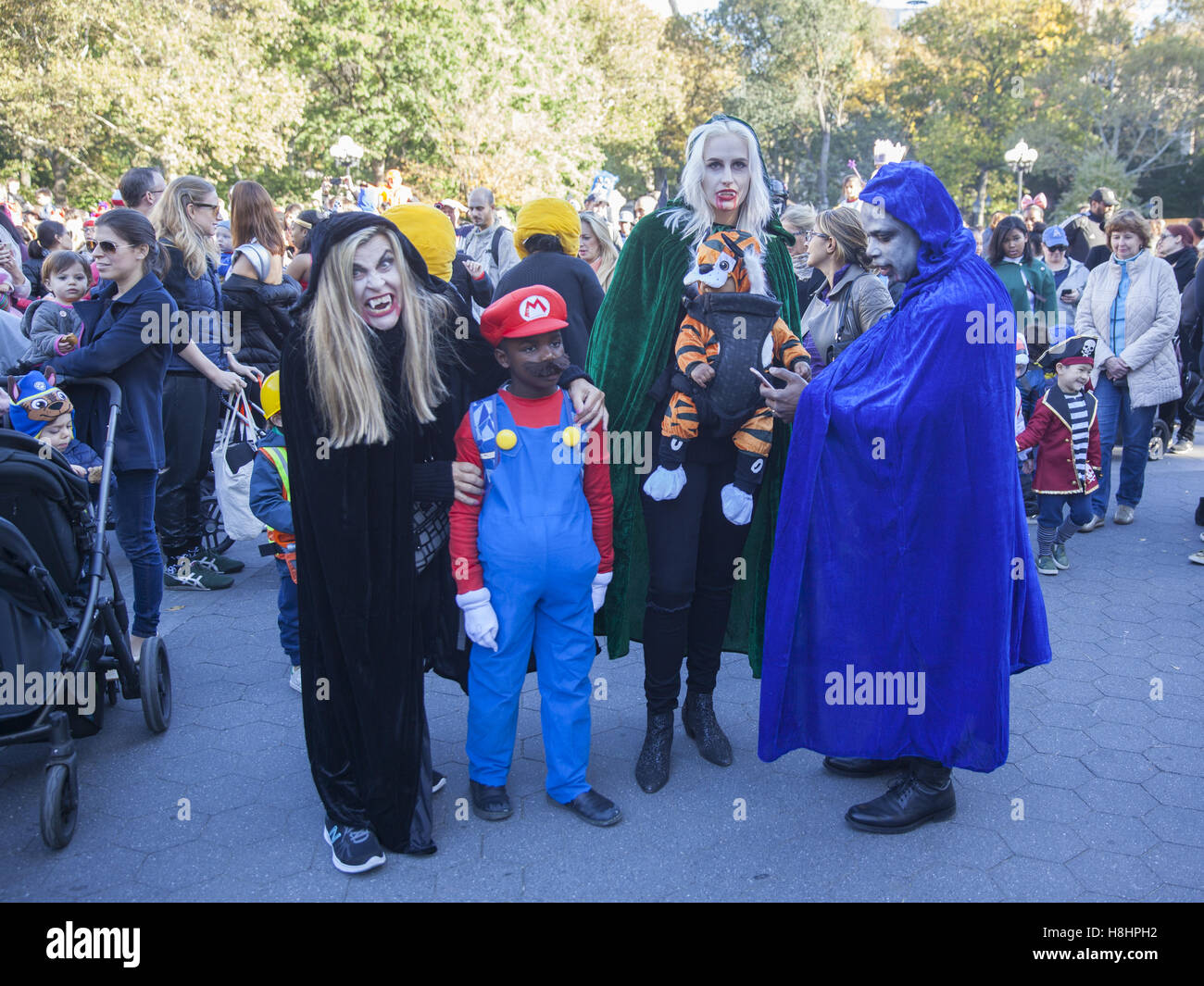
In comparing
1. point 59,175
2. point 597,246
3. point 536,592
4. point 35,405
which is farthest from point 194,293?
point 59,175

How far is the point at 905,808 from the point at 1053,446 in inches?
140

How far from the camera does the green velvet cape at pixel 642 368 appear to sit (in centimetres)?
331

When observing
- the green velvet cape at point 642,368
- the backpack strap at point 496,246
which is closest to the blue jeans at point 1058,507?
the green velvet cape at point 642,368

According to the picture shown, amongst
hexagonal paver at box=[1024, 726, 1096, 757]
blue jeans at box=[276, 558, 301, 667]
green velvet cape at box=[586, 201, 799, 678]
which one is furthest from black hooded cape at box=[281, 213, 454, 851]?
hexagonal paver at box=[1024, 726, 1096, 757]

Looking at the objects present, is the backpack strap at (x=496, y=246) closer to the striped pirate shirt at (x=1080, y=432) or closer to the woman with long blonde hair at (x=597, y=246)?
the woman with long blonde hair at (x=597, y=246)

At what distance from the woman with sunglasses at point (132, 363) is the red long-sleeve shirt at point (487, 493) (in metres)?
1.99

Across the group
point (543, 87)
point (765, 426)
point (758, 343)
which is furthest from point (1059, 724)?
point (543, 87)

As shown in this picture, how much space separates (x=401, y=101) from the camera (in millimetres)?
23781

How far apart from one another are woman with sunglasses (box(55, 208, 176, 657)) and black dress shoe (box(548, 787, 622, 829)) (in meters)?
2.21

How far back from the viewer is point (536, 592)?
3.00 meters

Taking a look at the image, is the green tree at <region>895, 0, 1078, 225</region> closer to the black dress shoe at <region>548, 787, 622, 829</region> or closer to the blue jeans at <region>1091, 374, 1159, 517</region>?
the blue jeans at <region>1091, 374, 1159, 517</region>

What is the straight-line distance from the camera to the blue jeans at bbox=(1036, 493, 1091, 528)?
5.87 m
